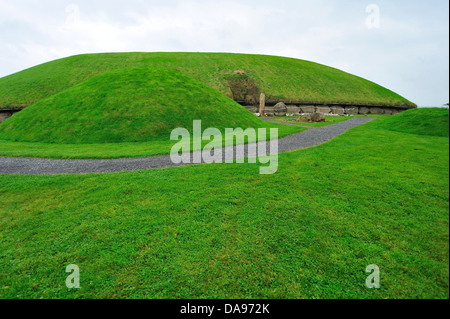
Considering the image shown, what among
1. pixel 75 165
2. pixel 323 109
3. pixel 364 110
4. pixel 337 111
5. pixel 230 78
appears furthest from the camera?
pixel 364 110

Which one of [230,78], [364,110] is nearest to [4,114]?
[230,78]

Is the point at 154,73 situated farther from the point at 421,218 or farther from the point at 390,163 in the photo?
the point at 421,218

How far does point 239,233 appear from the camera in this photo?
5059mm

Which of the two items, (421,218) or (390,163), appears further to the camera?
A: (390,163)

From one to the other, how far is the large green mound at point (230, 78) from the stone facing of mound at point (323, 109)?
133 centimetres

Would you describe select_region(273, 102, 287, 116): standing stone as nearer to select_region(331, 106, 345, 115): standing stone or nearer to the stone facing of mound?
the stone facing of mound

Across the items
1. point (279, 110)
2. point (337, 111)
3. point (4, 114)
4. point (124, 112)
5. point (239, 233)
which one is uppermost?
point (337, 111)

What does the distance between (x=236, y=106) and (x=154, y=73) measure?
468 inches

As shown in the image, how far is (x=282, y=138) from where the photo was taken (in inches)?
683

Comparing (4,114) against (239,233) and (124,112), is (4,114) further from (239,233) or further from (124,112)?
(239,233)

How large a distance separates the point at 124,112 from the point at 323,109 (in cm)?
4600

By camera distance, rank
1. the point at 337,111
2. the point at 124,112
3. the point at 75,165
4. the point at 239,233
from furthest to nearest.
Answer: the point at 337,111 < the point at 124,112 < the point at 75,165 < the point at 239,233

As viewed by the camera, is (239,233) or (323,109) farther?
(323,109)
